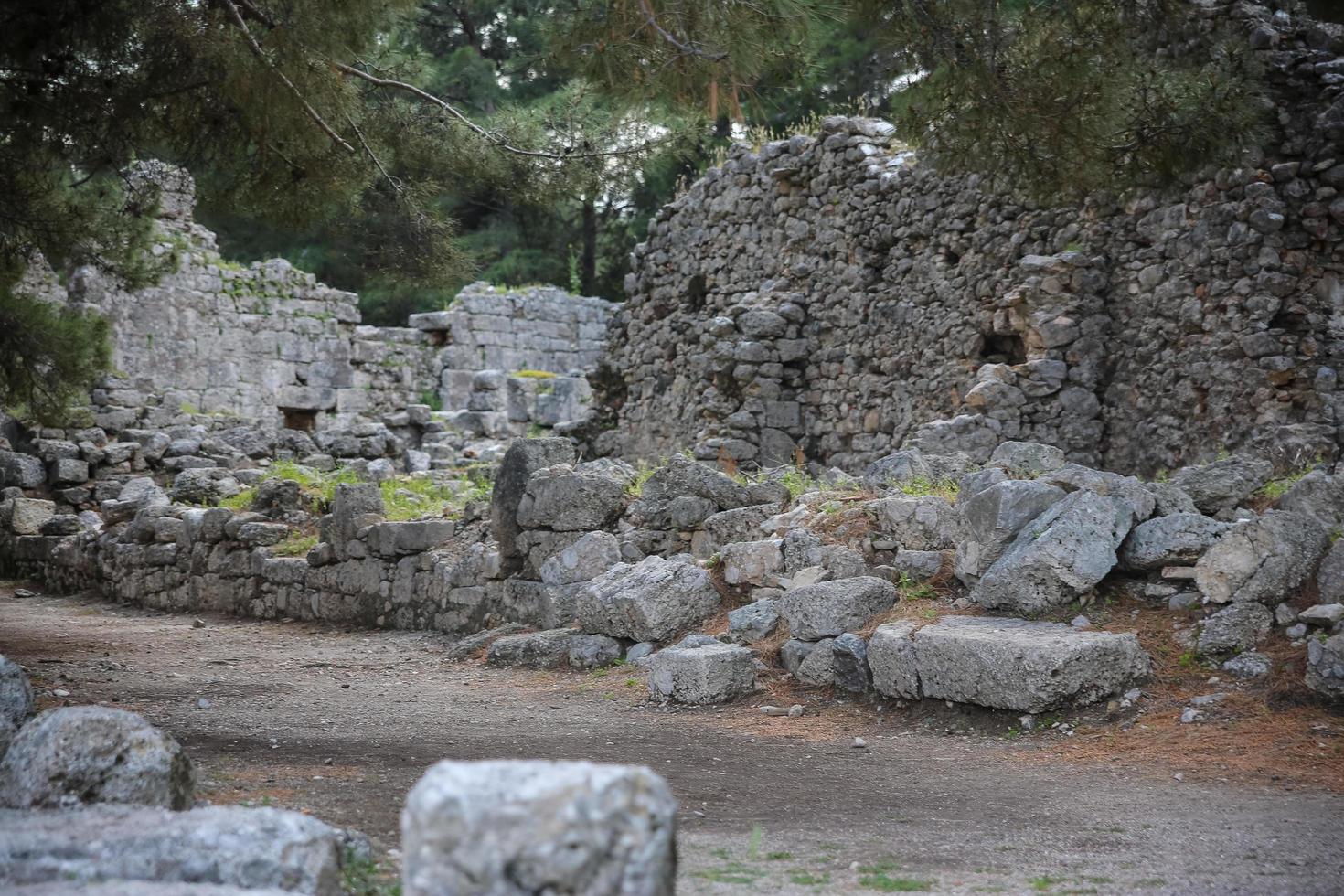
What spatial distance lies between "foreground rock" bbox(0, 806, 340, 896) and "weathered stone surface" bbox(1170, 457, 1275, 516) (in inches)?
196

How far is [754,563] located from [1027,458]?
1738mm

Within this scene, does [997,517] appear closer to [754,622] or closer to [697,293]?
[754,622]

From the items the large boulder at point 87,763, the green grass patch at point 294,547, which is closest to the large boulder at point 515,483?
the green grass patch at point 294,547

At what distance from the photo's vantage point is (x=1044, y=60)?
6.13 m

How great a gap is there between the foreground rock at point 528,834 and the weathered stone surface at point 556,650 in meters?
5.59

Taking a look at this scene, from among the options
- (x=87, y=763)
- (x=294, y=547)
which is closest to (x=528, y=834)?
(x=87, y=763)

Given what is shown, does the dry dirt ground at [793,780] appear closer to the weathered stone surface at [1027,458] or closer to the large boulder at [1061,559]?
the large boulder at [1061,559]

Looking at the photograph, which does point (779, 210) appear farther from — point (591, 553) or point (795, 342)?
point (591, 553)

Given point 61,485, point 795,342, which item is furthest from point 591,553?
point 61,485

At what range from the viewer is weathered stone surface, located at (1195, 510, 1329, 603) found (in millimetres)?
5719

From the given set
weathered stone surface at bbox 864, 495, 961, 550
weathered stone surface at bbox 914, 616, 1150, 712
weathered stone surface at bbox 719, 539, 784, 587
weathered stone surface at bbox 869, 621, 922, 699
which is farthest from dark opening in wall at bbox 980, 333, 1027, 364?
weathered stone surface at bbox 914, 616, 1150, 712

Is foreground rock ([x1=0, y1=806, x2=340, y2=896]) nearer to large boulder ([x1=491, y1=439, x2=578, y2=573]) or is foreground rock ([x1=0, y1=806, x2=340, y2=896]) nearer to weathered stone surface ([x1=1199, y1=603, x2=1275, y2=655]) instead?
weathered stone surface ([x1=1199, y1=603, x2=1275, y2=655])

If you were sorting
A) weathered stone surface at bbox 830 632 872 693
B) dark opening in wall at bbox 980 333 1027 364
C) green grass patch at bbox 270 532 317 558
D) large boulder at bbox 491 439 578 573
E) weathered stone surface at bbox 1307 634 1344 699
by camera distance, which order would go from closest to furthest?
weathered stone surface at bbox 1307 634 1344 699 < weathered stone surface at bbox 830 632 872 693 < large boulder at bbox 491 439 578 573 < dark opening in wall at bbox 980 333 1027 364 < green grass patch at bbox 270 532 317 558

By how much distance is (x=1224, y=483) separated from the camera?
6516 millimetres
